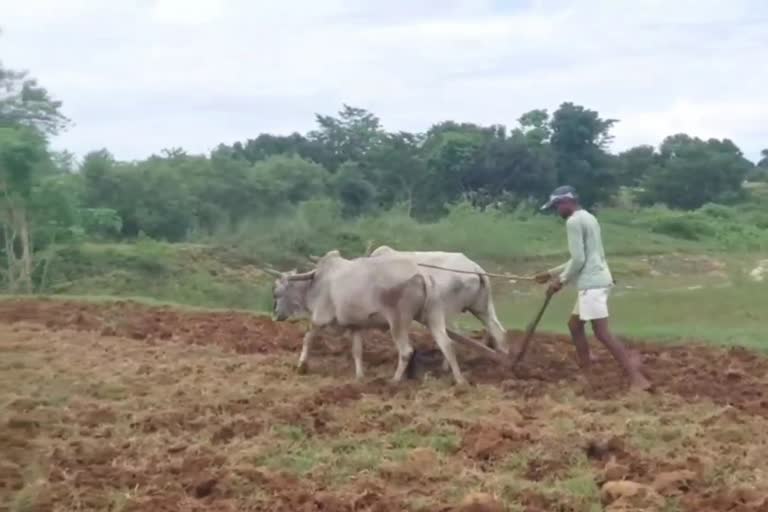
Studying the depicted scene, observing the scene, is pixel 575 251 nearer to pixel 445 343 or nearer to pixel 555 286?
pixel 555 286

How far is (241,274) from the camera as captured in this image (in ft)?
101

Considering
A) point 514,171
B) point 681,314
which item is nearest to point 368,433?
point 681,314

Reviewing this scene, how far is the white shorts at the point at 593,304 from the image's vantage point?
441 inches

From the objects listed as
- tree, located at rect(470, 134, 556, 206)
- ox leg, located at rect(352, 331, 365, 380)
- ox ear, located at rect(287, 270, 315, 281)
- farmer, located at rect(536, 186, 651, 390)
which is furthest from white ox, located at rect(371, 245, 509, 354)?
tree, located at rect(470, 134, 556, 206)

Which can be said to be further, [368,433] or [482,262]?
[482,262]

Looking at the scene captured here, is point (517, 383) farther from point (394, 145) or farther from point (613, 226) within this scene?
point (394, 145)

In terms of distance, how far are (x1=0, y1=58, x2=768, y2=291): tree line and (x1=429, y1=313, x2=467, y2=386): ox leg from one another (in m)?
15.2

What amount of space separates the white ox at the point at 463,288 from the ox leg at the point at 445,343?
2.07 ft

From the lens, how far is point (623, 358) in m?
11.2

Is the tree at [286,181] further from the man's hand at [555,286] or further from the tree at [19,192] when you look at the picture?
the man's hand at [555,286]

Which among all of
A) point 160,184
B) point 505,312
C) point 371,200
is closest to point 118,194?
point 160,184

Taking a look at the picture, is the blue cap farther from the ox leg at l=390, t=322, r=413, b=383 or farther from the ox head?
the ox head

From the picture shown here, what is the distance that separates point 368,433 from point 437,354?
12.5ft

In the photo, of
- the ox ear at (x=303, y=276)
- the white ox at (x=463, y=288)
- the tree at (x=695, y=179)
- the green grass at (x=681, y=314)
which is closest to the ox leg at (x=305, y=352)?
the ox ear at (x=303, y=276)
